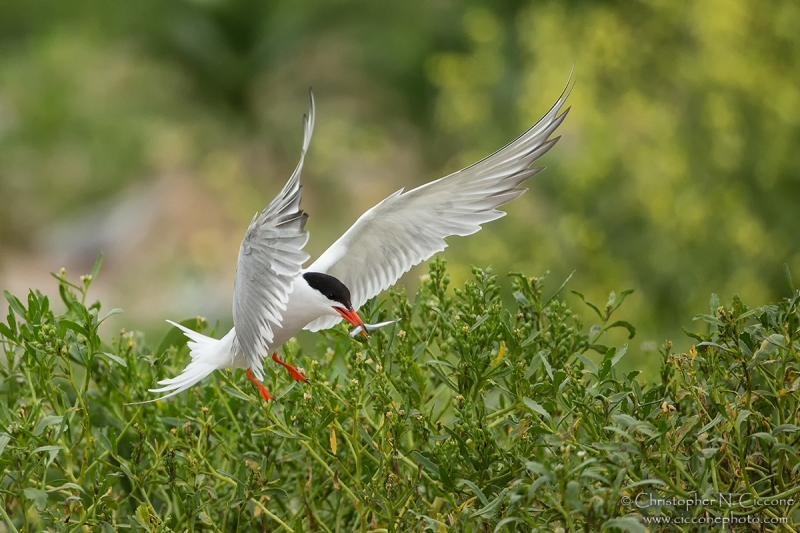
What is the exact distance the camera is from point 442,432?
6.86ft

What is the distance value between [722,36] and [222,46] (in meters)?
6.32

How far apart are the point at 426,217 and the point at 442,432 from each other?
500 mm

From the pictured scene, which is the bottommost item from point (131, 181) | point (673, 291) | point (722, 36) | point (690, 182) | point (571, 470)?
point (571, 470)

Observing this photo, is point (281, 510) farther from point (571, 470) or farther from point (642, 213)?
point (642, 213)

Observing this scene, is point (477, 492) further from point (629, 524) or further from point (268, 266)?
point (268, 266)

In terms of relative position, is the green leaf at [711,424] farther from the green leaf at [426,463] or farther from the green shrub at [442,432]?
the green leaf at [426,463]

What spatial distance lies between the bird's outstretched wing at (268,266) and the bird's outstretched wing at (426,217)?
30 cm

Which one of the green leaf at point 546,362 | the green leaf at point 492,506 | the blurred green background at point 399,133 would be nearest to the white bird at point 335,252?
the green leaf at point 546,362

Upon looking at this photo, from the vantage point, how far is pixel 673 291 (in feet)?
19.0

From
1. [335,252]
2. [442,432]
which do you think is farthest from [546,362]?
[335,252]

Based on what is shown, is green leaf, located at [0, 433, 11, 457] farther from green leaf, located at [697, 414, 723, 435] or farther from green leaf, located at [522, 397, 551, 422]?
green leaf, located at [697, 414, 723, 435]

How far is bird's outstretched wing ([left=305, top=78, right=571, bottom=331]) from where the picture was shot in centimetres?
210

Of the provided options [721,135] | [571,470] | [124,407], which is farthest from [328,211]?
[571,470]

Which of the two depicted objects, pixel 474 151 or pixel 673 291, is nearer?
pixel 673 291
